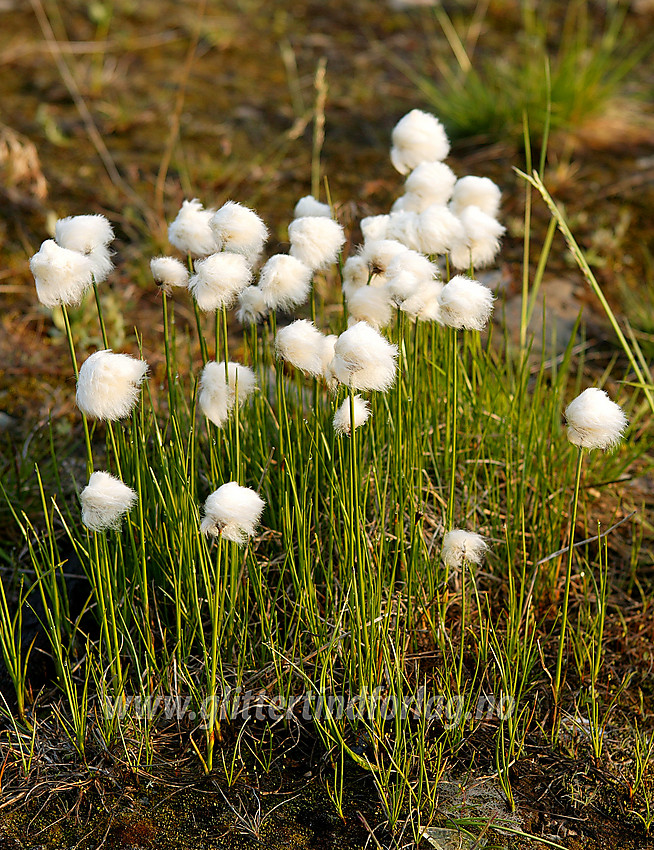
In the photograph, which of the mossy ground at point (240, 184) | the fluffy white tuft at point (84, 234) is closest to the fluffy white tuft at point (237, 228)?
the fluffy white tuft at point (84, 234)

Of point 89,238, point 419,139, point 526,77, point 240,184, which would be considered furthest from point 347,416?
point 526,77

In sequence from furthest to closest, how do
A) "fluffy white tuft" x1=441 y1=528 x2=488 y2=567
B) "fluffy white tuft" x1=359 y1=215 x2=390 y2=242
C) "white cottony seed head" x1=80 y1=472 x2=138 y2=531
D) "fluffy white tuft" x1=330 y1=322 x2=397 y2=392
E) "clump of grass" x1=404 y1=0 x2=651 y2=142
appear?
1. "clump of grass" x1=404 y1=0 x2=651 y2=142
2. "fluffy white tuft" x1=359 y1=215 x2=390 y2=242
3. "fluffy white tuft" x1=441 y1=528 x2=488 y2=567
4. "white cottony seed head" x1=80 y1=472 x2=138 y2=531
5. "fluffy white tuft" x1=330 y1=322 x2=397 y2=392

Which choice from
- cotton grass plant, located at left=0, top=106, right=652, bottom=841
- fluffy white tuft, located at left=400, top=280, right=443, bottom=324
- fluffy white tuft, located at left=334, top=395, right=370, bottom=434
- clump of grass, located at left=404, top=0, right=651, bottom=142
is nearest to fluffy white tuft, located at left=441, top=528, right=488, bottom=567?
cotton grass plant, located at left=0, top=106, right=652, bottom=841

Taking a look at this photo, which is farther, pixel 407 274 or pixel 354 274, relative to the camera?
pixel 354 274

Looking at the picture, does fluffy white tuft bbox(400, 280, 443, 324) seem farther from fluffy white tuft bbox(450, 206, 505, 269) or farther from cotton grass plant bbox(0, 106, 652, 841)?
fluffy white tuft bbox(450, 206, 505, 269)

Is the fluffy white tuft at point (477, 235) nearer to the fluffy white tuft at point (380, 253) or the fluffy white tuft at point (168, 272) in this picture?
the fluffy white tuft at point (380, 253)

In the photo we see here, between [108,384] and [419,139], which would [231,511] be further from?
[419,139]
